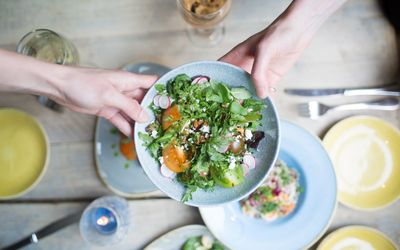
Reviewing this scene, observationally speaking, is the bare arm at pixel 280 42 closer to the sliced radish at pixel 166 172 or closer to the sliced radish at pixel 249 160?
the sliced radish at pixel 249 160

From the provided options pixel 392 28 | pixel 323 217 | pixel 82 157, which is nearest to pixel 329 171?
pixel 323 217

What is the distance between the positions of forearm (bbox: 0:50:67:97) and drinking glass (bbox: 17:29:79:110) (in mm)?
260

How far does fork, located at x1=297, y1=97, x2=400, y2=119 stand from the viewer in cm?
133

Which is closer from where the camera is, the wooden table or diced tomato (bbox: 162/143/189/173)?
diced tomato (bbox: 162/143/189/173)

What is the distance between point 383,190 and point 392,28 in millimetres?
514

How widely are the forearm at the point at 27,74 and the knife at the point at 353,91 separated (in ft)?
2.31

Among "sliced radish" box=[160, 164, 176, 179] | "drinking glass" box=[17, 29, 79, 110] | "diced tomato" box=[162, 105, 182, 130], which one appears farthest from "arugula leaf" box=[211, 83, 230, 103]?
"drinking glass" box=[17, 29, 79, 110]

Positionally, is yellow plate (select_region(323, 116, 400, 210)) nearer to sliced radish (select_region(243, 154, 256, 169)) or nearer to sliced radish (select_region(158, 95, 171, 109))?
sliced radish (select_region(243, 154, 256, 169))

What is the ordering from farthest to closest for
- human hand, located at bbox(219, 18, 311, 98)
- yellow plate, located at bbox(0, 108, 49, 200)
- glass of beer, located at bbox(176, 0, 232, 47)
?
yellow plate, located at bbox(0, 108, 49, 200) → glass of beer, located at bbox(176, 0, 232, 47) → human hand, located at bbox(219, 18, 311, 98)

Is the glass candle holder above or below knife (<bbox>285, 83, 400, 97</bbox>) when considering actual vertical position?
below

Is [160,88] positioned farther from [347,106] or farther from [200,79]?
[347,106]

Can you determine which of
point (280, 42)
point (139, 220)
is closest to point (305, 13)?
point (280, 42)

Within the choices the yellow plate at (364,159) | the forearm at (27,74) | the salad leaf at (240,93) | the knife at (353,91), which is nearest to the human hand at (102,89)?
the forearm at (27,74)

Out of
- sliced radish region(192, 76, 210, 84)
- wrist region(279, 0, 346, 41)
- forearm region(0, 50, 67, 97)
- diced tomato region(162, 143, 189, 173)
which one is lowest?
diced tomato region(162, 143, 189, 173)
